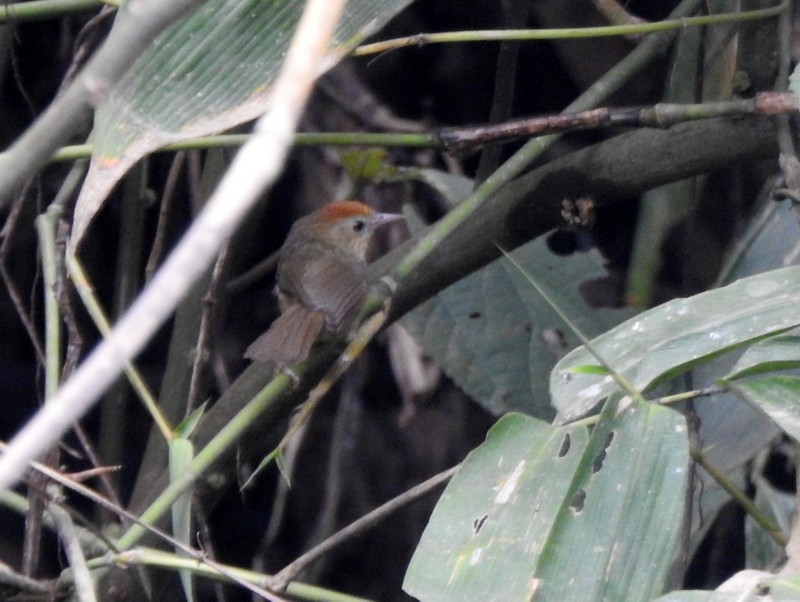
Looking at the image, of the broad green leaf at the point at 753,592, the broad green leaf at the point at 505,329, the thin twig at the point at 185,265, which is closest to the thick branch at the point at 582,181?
the broad green leaf at the point at 505,329

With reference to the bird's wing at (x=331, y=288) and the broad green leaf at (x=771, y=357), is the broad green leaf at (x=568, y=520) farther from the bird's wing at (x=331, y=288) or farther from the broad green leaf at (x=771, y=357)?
the bird's wing at (x=331, y=288)

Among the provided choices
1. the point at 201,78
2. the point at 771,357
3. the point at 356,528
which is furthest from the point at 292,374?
the point at 771,357

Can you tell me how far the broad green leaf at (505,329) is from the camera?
257 cm

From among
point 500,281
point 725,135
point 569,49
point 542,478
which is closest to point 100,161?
point 542,478

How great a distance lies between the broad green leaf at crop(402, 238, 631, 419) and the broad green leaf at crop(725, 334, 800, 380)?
4.35 feet

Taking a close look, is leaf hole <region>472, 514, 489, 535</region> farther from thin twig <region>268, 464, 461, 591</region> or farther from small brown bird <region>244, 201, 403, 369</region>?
small brown bird <region>244, 201, 403, 369</region>

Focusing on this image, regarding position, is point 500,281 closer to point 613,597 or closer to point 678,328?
point 678,328

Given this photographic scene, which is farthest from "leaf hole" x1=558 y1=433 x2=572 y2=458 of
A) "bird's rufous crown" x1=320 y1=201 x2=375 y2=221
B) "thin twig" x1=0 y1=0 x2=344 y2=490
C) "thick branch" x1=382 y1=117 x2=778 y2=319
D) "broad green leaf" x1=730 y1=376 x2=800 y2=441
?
"bird's rufous crown" x1=320 y1=201 x2=375 y2=221

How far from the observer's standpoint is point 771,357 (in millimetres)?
1226

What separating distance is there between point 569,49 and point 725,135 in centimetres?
154

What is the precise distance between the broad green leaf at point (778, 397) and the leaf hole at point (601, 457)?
0.55ft

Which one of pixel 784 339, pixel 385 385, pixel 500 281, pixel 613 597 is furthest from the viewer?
pixel 385 385

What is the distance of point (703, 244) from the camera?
3590 mm

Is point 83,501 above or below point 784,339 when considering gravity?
below
